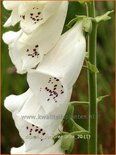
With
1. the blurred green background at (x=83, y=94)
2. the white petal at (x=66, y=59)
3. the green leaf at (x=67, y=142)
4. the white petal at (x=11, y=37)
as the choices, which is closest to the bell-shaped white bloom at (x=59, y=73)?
the white petal at (x=66, y=59)

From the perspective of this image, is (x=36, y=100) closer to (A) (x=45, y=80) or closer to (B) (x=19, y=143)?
(A) (x=45, y=80)

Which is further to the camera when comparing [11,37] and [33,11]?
[11,37]

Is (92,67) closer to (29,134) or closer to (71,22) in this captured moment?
(71,22)

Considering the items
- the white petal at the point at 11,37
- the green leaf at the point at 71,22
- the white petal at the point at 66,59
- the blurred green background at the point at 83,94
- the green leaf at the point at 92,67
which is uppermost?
the green leaf at the point at 71,22

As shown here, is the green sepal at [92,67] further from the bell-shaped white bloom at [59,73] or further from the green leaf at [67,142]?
the green leaf at [67,142]

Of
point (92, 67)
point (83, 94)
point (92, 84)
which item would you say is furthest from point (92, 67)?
point (83, 94)

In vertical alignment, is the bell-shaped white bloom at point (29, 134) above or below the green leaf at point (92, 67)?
below
